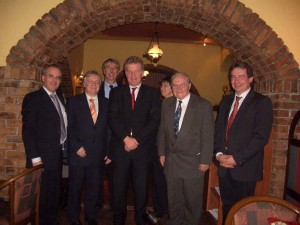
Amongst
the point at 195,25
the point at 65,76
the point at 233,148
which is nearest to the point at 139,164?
the point at 233,148

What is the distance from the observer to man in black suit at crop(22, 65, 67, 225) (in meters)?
2.47

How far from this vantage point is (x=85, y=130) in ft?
9.09

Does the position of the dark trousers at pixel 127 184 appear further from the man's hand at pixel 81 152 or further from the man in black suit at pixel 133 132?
the man's hand at pixel 81 152

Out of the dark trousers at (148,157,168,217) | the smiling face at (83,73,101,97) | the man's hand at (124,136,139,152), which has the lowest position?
the dark trousers at (148,157,168,217)

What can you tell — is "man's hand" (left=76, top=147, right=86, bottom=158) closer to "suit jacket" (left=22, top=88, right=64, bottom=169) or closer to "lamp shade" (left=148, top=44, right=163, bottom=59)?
"suit jacket" (left=22, top=88, right=64, bottom=169)

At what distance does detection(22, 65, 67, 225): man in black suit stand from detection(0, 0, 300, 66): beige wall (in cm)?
68

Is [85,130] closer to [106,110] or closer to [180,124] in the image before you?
[106,110]

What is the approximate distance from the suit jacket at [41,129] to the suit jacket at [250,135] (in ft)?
5.22

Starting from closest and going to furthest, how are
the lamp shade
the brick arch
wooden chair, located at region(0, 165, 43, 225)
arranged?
wooden chair, located at region(0, 165, 43, 225), the brick arch, the lamp shade

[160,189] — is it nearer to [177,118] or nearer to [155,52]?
[177,118]

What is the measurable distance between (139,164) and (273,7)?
2.17 metres

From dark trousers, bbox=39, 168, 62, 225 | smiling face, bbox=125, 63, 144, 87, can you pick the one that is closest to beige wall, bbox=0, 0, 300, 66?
smiling face, bbox=125, 63, 144, 87

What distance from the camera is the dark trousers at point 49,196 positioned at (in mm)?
2543

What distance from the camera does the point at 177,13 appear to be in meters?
3.01
